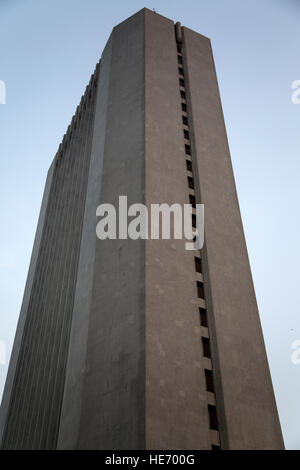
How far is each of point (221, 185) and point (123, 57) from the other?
48.2 ft

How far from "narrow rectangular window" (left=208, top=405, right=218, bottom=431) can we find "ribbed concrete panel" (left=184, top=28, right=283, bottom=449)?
22.9 inches

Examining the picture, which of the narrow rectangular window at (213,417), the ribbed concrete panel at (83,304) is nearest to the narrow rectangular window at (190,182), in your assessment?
the ribbed concrete panel at (83,304)

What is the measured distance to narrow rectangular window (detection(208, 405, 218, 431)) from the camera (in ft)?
82.6

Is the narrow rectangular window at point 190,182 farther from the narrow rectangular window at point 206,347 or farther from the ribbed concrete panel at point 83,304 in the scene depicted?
the narrow rectangular window at point 206,347

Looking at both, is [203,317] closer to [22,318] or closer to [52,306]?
[52,306]

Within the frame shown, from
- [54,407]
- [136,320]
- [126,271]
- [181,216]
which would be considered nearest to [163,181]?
[181,216]

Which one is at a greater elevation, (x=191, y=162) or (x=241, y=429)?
(x=191, y=162)

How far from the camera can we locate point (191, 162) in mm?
37125

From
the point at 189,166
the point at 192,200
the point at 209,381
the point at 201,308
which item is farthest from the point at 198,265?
the point at 189,166

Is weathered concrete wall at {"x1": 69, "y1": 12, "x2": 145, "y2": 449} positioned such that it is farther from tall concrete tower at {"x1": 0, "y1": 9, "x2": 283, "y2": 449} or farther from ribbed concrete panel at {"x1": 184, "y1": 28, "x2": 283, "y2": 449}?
ribbed concrete panel at {"x1": 184, "y1": 28, "x2": 283, "y2": 449}


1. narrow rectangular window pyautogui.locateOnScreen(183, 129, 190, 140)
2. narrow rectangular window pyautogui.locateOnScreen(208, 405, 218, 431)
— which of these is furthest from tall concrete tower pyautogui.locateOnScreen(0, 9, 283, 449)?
narrow rectangular window pyautogui.locateOnScreen(183, 129, 190, 140)

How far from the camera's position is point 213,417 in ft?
83.5
